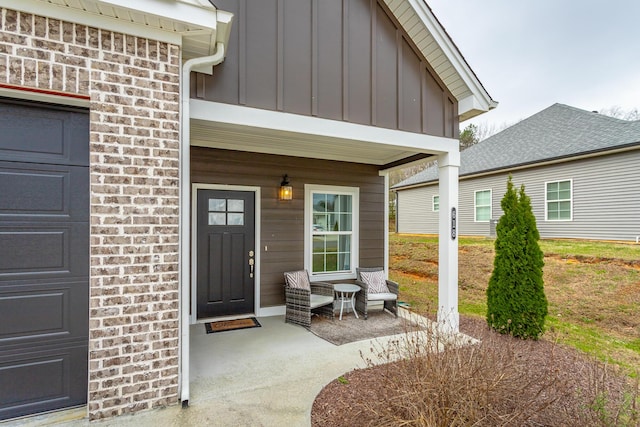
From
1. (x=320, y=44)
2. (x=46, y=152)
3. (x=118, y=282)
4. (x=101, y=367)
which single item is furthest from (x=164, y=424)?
(x=320, y=44)

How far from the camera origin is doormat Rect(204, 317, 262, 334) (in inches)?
180

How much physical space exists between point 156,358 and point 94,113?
2.06 m

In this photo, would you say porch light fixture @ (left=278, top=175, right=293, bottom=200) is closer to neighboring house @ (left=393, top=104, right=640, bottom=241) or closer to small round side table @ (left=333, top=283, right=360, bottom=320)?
small round side table @ (left=333, top=283, right=360, bottom=320)

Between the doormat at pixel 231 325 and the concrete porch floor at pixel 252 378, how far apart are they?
5.7 inches

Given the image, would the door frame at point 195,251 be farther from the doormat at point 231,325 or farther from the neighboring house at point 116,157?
the neighboring house at point 116,157

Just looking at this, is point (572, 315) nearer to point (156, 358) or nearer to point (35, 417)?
point (156, 358)

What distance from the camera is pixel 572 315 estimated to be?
562 cm

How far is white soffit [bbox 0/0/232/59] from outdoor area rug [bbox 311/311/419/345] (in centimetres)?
391

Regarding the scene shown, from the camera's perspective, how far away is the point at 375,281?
18.6ft

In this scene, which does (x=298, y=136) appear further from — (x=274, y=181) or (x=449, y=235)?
(x=449, y=235)

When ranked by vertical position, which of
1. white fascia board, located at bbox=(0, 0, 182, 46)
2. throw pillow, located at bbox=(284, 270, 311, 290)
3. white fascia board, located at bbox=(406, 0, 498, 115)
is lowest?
throw pillow, located at bbox=(284, 270, 311, 290)

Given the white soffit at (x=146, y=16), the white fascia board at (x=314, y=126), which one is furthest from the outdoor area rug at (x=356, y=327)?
the white soffit at (x=146, y=16)

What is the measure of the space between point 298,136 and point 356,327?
122 inches

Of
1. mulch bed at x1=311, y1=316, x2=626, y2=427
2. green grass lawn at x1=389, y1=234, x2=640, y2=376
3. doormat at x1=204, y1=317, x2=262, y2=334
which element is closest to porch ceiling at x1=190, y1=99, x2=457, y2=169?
green grass lawn at x1=389, y1=234, x2=640, y2=376
